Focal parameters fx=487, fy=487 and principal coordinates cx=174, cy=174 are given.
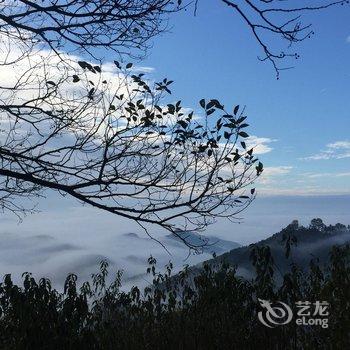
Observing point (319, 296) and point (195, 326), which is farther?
point (195, 326)

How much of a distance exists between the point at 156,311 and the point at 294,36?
4.63 metres

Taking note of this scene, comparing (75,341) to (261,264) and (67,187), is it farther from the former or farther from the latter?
(261,264)

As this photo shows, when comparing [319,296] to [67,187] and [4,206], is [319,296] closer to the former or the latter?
[67,187]

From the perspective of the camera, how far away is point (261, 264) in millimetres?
6418

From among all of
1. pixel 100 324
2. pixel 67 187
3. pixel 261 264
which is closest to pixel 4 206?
pixel 67 187

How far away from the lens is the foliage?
580cm

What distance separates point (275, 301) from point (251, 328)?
501 mm

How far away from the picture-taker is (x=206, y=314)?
254 inches

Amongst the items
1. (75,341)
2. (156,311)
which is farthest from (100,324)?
(75,341)

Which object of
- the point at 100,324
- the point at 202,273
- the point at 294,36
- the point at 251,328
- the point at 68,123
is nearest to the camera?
the point at 294,36

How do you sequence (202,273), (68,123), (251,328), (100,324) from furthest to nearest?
1. (100,324)
2. (202,273)
3. (251,328)
4. (68,123)

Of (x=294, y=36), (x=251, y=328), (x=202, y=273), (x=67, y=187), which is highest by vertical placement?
(x=294, y=36)

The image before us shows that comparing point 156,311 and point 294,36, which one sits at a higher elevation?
point 294,36

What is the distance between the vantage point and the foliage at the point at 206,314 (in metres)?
5.80
